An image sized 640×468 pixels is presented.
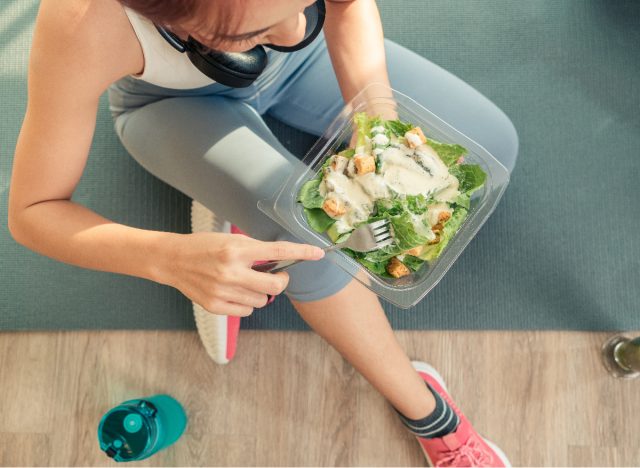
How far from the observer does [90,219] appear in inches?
31.4

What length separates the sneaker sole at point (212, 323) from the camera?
1.15 m

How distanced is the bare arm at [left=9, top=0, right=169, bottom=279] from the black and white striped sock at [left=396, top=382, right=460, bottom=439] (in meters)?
0.64

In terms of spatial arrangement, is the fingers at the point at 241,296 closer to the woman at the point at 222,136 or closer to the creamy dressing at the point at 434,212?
the woman at the point at 222,136

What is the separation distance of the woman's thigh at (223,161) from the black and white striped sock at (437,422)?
375mm

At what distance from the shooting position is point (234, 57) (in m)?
0.73

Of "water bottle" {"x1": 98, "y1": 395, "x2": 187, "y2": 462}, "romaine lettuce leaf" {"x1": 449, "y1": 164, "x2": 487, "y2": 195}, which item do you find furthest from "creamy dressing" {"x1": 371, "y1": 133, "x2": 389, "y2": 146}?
"water bottle" {"x1": 98, "y1": 395, "x2": 187, "y2": 462}

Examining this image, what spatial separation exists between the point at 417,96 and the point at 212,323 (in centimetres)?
60

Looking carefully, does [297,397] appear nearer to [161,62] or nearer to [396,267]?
[396,267]

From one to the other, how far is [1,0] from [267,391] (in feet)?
3.42

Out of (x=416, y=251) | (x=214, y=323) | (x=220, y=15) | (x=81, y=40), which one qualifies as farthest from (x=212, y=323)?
(x=220, y=15)

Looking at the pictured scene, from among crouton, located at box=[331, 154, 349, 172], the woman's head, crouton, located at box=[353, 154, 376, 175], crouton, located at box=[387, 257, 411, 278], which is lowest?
crouton, located at box=[387, 257, 411, 278]

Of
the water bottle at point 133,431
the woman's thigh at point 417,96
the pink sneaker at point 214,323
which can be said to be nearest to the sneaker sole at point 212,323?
the pink sneaker at point 214,323

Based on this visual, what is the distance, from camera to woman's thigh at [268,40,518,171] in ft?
3.34

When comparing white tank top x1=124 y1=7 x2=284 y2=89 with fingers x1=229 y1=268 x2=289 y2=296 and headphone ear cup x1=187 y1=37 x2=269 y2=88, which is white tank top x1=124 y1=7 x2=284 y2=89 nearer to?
headphone ear cup x1=187 y1=37 x2=269 y2=88
